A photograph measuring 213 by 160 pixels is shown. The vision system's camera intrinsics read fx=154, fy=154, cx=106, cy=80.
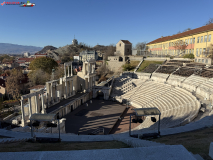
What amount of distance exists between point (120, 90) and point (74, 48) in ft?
388

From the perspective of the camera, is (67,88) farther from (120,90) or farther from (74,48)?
(74,48)

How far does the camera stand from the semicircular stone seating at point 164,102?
16.3m

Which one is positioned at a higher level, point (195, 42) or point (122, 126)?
point (195, 42)

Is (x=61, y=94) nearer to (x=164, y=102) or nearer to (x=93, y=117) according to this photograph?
(x=93, y=117)

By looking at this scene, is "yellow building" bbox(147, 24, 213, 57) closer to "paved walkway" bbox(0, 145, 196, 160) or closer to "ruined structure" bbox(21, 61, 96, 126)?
"ruined structure" bbox(21, 61, 96, 126)

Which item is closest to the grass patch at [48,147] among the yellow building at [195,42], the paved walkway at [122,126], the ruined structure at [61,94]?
the ruined structure at [61,94]

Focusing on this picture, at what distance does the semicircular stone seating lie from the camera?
1630 cm

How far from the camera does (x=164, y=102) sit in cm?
2330

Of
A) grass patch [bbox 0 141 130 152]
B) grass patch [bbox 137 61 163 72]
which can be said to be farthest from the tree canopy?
grass patch [bbox 0 141 130 152]

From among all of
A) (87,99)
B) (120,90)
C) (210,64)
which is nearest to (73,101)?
(87,99)

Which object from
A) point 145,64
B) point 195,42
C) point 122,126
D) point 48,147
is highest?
point 195,42

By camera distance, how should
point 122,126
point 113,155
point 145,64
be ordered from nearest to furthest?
1. point 113,155
2. point 122,126
3. point 145,64

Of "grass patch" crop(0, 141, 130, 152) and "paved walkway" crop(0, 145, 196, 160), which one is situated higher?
"paved walkway" crop(0, 145, 196, 160)

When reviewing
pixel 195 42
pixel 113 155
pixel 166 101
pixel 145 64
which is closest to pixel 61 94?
pixel 166 101
